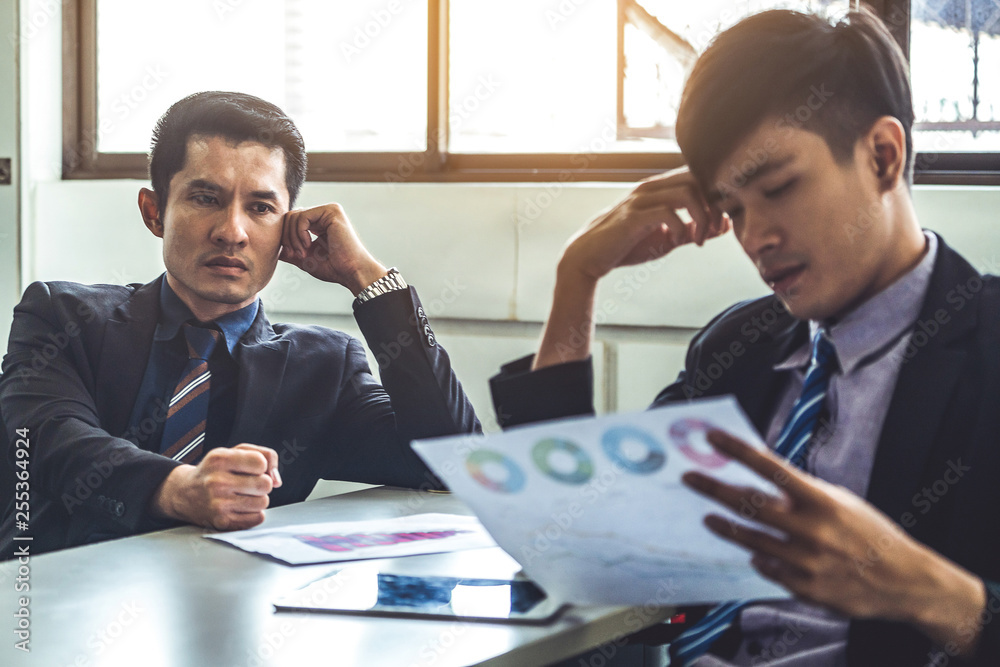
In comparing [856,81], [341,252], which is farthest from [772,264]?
[341,252]

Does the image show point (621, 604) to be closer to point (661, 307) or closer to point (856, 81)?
point (856, 81)

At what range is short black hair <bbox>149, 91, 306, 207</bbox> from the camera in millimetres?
1765

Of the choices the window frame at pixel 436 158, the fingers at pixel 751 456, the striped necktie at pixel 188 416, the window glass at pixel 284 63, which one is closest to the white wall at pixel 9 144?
the window frame at pixel 436 158

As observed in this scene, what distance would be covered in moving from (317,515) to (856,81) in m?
0.90

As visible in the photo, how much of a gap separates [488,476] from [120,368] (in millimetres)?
1045

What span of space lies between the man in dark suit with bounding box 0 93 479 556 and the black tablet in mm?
518

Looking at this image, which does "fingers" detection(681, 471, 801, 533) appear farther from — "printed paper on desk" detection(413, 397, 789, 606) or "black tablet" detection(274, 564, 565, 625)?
"black tablet" detection(274, 564, 565, 625)

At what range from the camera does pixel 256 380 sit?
5.40ft

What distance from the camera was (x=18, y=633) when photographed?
2.80 feet

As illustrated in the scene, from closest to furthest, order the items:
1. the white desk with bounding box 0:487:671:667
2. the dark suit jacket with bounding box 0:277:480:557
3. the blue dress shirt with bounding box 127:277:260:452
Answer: the white desk with bounding box 0:487:671:667
the dark suit jacket with bounding box 0:277:480:557
the blue dress shirt with bounding box 127:277:260:452

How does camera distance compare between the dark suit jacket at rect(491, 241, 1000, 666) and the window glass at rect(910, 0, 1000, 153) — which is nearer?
the dark suit jacket at rect(491, 241, 1000, 666)

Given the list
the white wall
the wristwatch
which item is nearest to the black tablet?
the wristwatch

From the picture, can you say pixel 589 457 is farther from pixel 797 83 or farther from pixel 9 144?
pixel 9 144

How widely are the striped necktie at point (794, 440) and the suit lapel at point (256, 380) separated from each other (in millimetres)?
839
